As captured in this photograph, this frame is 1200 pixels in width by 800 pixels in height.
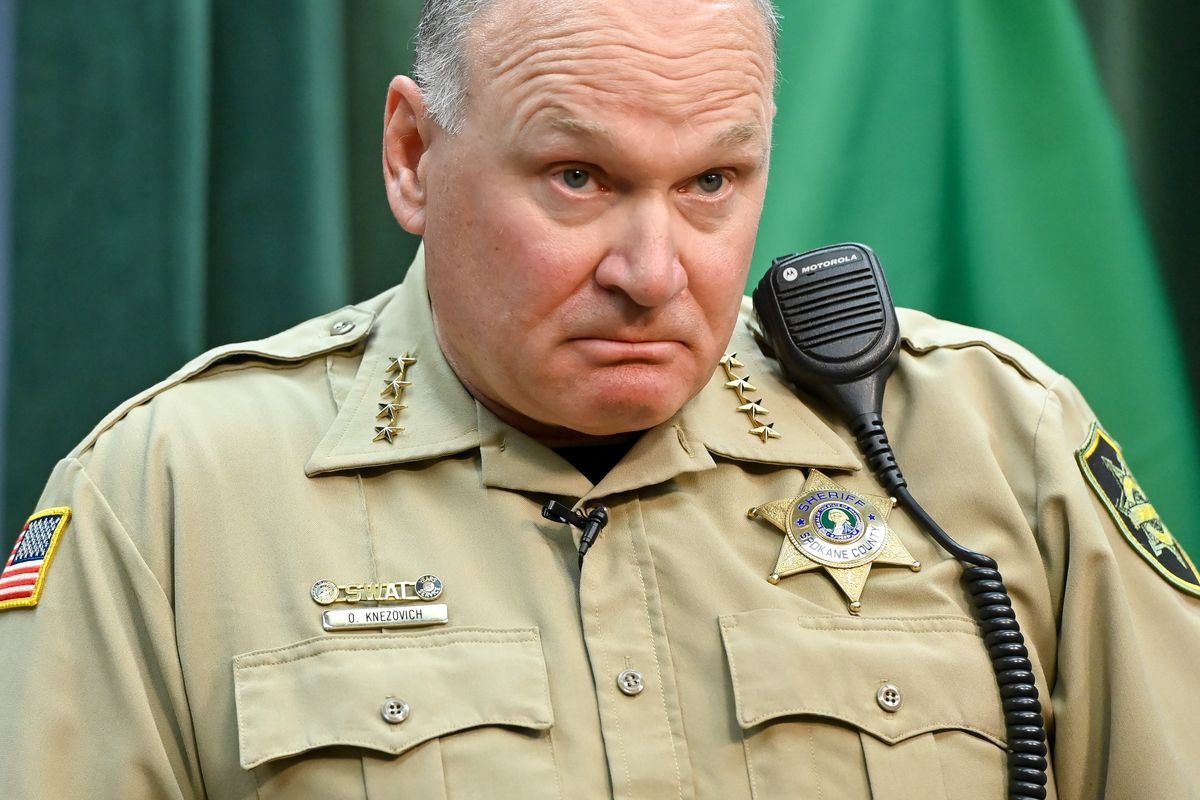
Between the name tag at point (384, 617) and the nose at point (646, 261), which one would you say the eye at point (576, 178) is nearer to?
the nose at point (646, 261)

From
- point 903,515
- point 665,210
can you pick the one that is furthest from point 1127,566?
point 665,210

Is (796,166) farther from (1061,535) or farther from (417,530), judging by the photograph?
(417,530)

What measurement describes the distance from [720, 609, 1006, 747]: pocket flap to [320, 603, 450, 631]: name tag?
0.97ft

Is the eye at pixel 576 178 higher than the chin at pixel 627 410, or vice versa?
the eye at pixel 576 178

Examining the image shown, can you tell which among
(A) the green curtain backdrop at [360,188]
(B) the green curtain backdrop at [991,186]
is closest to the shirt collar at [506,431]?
(A) the green curtain backdrop at [360,188]

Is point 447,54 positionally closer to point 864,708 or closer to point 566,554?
point 566,554

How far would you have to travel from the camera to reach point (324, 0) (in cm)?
223

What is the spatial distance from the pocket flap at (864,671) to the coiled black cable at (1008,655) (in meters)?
0.02

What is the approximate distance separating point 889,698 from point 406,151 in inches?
31.3

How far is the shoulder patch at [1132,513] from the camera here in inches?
64.8

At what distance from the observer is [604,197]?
4.82 feet

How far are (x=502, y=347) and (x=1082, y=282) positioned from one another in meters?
1.28

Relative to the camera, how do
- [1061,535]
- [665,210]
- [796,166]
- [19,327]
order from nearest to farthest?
[665,210]
[1061,535]
[19,327]
[796,166]

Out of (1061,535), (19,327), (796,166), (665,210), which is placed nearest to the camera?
(665,210)
